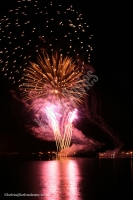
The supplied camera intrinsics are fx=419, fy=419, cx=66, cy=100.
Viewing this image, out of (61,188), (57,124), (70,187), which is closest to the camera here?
(61,188)

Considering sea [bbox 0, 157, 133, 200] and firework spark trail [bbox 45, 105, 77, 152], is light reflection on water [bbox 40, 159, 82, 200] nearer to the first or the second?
sea [bbox 0, 157, 133, 200]

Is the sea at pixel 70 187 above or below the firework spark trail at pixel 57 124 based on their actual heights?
below

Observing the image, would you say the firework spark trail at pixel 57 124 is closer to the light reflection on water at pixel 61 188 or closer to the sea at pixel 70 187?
the sea at pixel 70 187

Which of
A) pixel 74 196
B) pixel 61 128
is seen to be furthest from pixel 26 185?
pixel 61 128

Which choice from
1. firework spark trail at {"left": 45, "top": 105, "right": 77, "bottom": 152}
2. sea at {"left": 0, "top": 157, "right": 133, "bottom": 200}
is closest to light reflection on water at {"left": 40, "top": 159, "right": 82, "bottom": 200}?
sea at {"left": 0, "top": 157, "right": 133, "bottom": 200}

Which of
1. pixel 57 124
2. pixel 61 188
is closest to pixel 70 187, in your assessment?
pixel 61 188

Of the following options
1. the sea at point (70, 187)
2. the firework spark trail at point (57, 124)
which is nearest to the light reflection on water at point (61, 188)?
the sea at point (70, 187)

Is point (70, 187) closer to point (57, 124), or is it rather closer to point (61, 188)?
point (61, 188)

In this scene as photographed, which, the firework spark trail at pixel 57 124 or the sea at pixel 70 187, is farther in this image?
the firework spark trail at pixel 57 124

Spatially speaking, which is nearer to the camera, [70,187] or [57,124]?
[70,187]

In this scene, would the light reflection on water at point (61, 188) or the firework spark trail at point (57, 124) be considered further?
the firework spark trail at point (57, 124)

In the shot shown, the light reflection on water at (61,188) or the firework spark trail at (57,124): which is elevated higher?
the firework spark trail at (57,124)

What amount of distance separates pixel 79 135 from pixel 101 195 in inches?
801

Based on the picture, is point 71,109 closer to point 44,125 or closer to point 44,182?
point 44,125
